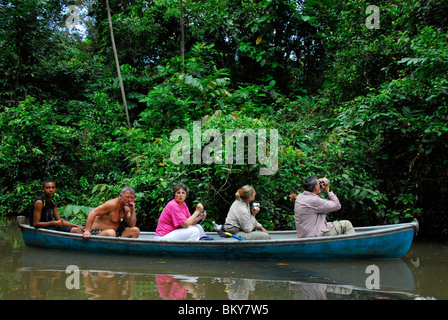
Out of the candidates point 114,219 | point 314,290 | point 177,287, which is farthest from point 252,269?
point 114,219

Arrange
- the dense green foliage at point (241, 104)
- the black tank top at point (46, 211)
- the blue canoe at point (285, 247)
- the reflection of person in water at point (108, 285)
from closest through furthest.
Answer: the reflection of person in water at point (108, 285), the blue canoe at point (285, 247), the black tank top at point (46, 211), the dense green foliage at point (241, 104)

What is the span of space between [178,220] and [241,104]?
18.3 feet

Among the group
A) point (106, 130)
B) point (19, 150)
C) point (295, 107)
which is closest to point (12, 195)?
point (19, 150)

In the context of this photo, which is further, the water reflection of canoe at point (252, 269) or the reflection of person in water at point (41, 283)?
the water reflection of canoe at point (252, 269)

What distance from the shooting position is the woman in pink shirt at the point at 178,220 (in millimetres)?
5082

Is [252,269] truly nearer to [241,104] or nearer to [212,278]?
[212,278]

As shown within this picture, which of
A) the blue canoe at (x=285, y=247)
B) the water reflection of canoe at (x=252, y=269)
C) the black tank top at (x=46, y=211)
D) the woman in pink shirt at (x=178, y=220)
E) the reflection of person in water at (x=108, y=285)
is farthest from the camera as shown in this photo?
the black tank top at (x=46, y=211)

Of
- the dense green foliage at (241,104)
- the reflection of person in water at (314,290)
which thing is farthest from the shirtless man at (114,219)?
the reflection of person in water at (314,290)

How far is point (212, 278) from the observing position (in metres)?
4.20

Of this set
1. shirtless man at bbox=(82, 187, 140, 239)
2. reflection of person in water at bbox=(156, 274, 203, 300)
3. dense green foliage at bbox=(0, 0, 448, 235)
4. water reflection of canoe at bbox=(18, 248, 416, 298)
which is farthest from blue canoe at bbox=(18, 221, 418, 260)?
dense green foliage at bbox=(0, 0, 448, 235)

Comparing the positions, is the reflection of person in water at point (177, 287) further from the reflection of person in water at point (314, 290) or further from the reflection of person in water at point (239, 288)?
the reflection of person in water at point (314, 290)

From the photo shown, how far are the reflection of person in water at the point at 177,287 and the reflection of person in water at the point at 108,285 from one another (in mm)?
314

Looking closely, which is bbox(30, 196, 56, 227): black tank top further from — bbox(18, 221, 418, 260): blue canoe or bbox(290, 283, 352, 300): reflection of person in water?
bbox(290, 283, 352, 300): reflection of person in water
